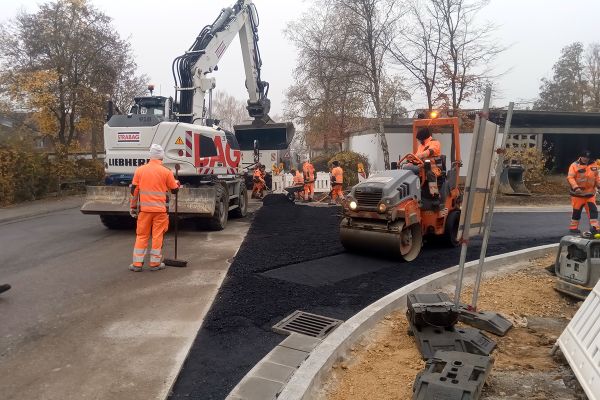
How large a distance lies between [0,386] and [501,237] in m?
8.65

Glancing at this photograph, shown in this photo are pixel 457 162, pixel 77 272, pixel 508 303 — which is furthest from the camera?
pixel 457 162

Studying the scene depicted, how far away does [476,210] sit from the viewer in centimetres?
449

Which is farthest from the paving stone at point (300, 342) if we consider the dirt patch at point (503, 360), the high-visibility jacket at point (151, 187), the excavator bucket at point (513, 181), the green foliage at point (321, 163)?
the green foliage at point (321, 163)

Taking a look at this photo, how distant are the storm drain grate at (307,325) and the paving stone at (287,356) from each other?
0.38m

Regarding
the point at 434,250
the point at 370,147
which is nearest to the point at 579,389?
the point at 434,250

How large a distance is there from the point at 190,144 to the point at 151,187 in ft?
9.61

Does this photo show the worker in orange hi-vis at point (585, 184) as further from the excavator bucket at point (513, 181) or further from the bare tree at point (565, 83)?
the bare tree at point (565, 83)

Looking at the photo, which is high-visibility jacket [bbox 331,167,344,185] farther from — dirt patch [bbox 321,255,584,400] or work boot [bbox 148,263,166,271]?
dirt patch [bbox 321,255,584,400]

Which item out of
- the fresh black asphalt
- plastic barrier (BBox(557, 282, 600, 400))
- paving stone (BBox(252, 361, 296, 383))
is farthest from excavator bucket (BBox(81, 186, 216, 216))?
plastic barrier (BBox(557, 282, 600, 400))

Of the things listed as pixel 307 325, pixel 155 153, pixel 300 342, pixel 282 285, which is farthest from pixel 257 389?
pixel 155 153

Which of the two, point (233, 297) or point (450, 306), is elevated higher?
point (450, 306)

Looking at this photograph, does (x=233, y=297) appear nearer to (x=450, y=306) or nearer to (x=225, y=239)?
(x=450, y=306)

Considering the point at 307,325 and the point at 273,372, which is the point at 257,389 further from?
the point at 307,325

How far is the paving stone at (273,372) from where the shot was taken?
11.2 feet
